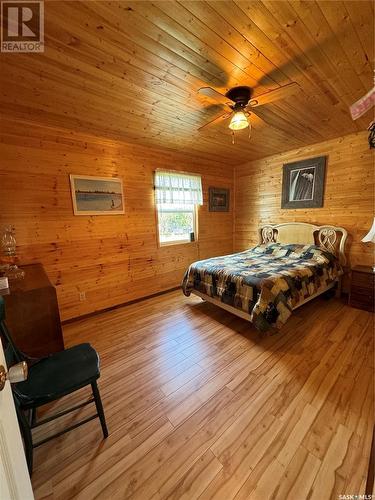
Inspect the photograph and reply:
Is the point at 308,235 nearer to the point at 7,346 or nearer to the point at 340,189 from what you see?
the point at 340,189

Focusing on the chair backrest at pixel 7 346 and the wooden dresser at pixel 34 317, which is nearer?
the chair backrest at pixel 7 346

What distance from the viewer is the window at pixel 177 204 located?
3.63 metres

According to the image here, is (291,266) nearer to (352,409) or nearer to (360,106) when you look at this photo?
(352,409)

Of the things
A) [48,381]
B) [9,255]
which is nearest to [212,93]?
[48,381]

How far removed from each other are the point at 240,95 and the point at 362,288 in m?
3.00

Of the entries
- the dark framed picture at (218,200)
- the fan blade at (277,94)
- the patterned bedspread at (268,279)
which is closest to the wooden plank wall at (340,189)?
the patterned bedspread at (268,279)

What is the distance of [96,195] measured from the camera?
2.91 meters

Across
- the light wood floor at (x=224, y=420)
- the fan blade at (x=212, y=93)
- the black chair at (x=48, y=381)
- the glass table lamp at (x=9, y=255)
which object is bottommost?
the light wood floor at (x=224, y=420)

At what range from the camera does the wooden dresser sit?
1.58 metres

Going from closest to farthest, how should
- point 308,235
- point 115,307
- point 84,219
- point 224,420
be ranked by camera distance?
point 224,420, point 84,219, point 115,307, point 308,235

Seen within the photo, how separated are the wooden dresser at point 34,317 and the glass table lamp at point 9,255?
222 millimetres

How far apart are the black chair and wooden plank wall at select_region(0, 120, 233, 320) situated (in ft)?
5.10

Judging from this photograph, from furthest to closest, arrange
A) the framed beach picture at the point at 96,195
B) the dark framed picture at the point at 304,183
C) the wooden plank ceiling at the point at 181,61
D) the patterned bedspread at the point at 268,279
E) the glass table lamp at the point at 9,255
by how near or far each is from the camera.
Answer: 1. the dark framed picture at the point at 304,183
2. the framed beach picture at the point at 96,195
3. the patterned bedspread at the point at 268,279
4. the glass table lamp at the point at 9,255
5. the wooden plank ceiling at the point at 181,61

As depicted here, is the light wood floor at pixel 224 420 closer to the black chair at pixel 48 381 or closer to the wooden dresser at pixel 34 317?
the black chair at pixel 48 381
